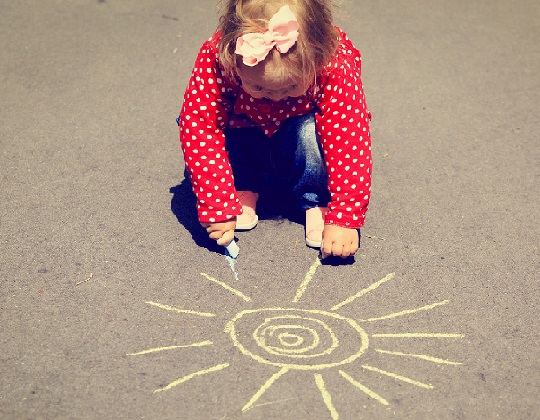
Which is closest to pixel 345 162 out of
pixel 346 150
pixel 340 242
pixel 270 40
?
pixel 346 150

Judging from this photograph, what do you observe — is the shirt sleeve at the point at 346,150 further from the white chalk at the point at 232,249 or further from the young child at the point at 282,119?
the white chalk at the point at 232,249

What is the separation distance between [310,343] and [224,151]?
2.19 ft

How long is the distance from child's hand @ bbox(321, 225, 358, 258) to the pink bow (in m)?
0.59

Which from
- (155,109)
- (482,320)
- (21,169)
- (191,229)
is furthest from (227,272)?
(155,109)

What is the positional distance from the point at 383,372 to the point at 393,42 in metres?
2.39

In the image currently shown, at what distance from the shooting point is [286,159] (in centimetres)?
262

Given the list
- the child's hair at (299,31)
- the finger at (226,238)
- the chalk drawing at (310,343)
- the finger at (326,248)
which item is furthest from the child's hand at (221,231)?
the child's hair at (299,31)

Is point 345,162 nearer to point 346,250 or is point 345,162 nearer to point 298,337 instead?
point 346,250

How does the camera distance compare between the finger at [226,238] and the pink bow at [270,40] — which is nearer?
the pink bow at [270,40]

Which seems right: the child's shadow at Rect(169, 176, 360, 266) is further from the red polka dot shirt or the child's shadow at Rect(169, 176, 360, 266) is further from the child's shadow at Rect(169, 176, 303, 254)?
the red polka dot shirt

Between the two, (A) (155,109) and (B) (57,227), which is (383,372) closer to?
(B) (57,227)

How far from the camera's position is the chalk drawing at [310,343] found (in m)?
1.96

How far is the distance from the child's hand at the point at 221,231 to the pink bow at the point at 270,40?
0.53m

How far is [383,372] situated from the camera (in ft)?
6.58
